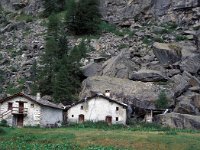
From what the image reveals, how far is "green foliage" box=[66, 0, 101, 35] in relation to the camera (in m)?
106

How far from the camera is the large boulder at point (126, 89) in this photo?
74.6 m

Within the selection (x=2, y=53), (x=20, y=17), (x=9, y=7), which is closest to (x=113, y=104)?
(x=2, y=53)

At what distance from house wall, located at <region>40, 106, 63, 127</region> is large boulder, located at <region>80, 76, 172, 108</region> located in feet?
20.4

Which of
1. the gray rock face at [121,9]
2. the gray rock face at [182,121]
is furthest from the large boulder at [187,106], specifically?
the gray rock face at [121,9]

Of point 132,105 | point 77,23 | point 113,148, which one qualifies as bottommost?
point 113,148

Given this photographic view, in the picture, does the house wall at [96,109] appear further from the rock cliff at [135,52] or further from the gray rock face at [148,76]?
the gray rock face at [148,76]

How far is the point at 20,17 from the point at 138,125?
60640 millimetres

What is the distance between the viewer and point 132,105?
7444 cm

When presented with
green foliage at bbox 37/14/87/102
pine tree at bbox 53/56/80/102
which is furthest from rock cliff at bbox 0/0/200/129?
green foliage at bbox 37/14/87/102

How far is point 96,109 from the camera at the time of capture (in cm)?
7350

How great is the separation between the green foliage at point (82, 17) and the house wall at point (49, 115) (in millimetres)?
36398

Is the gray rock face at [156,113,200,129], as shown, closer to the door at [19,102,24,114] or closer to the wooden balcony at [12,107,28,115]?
the wooden balcony at [12,107,28,115]

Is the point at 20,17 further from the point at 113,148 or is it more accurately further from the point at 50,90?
the point at 113,148

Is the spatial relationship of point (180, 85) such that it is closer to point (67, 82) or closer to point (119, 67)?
point (119, 67)
